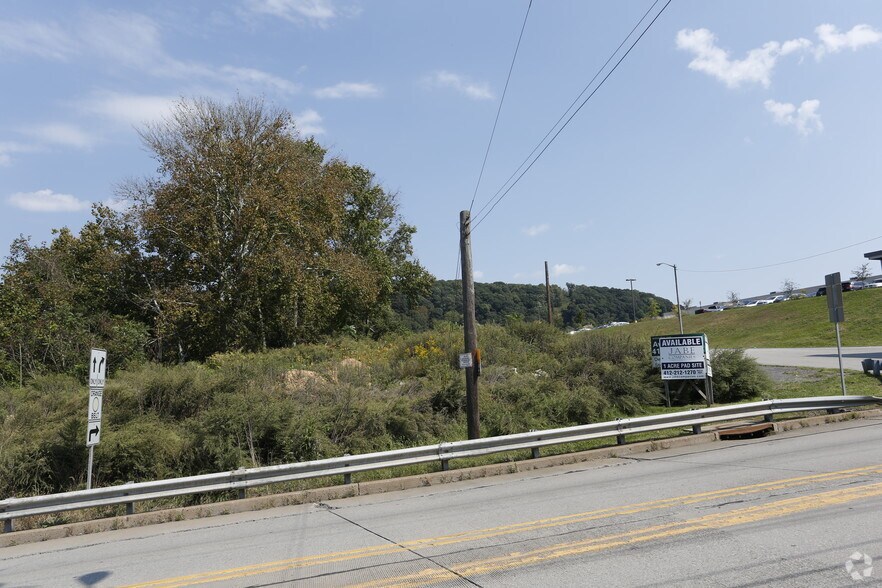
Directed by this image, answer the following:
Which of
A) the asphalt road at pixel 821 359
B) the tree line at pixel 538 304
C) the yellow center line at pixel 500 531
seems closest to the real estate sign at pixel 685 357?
the yellow center line at pixel 500 531

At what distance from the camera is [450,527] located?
780 cm

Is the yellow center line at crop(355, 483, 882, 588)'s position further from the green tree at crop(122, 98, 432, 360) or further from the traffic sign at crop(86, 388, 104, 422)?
the green tree at crop(122, 98, 432, 360)

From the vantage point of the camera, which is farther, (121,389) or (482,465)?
(121,389)

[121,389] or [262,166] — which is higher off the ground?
[262,166]

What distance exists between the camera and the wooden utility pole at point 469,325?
14859 mm

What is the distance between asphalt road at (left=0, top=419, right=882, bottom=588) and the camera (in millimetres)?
5625

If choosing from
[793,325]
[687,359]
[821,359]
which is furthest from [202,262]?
[793,325]

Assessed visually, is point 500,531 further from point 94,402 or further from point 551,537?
point 94,402

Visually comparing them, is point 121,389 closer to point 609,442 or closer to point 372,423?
point 372,423

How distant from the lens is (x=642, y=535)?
261 inches

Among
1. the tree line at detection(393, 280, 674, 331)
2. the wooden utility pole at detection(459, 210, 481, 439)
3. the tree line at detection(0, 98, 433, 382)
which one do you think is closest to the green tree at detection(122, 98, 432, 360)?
the tree line at detection(0, 98, 433, 382)

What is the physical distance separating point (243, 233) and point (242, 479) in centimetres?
2013

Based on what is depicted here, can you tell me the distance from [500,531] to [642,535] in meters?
1.60

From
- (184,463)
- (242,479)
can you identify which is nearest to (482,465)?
(242,479)
